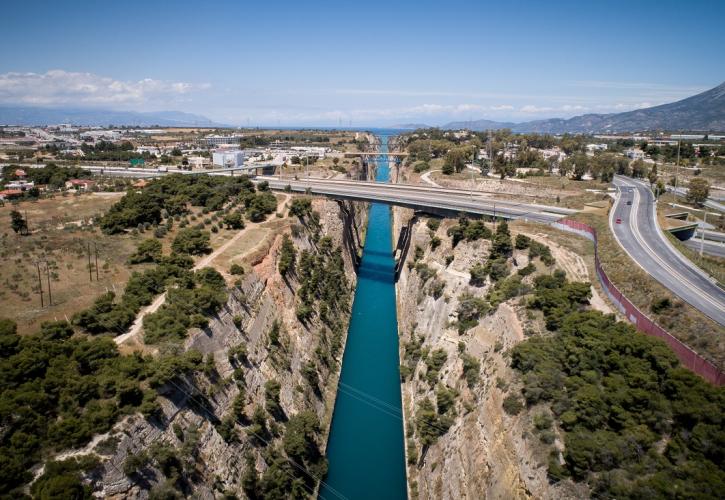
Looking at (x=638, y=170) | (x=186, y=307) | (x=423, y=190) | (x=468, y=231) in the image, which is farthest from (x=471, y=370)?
(x=638, y=170)

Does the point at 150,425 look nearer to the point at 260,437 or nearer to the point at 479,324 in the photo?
the point at 260,437

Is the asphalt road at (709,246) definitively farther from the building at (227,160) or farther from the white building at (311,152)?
the building at (227,160)

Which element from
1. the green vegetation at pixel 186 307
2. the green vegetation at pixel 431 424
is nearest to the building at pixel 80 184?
the green vegetation at pixel 186 307

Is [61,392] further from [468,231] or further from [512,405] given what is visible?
[468,231]

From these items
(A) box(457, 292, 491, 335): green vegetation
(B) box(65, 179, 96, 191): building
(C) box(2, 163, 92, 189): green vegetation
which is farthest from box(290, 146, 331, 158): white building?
(A) box(457, 292, 491, 335): green vegetation

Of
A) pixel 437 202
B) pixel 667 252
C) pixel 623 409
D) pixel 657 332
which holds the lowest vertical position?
pixel 623 409

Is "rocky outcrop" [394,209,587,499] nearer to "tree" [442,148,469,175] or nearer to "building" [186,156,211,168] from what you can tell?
"tree" [442,148,469,175]
